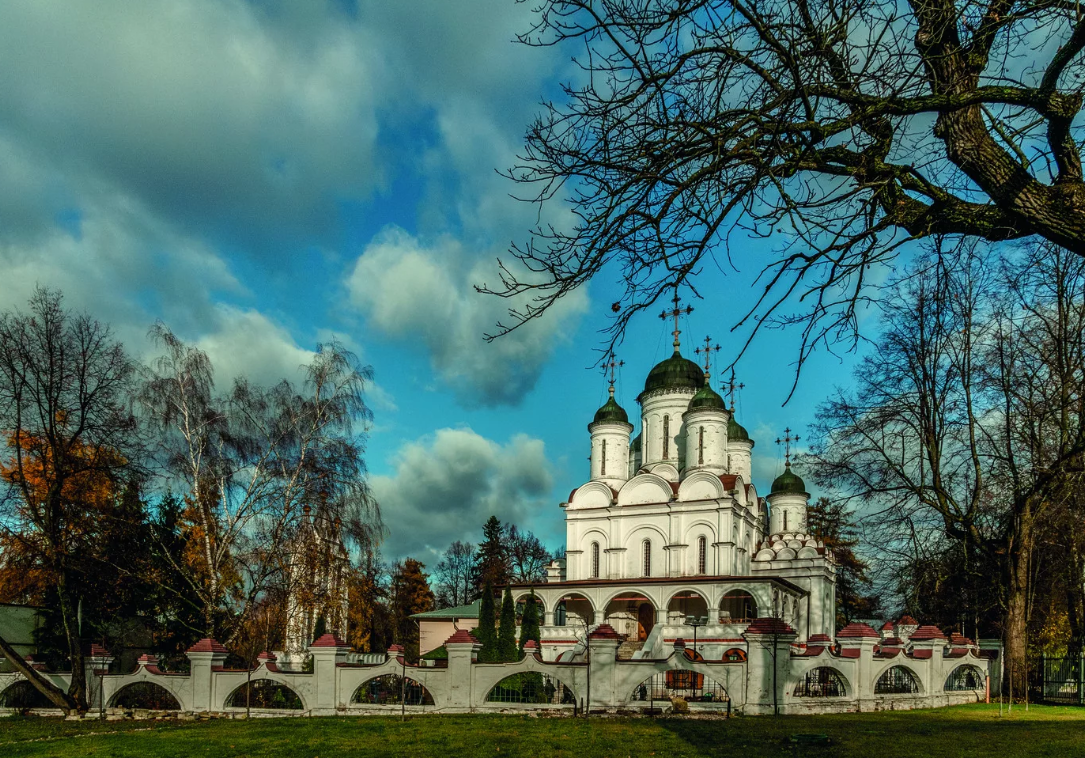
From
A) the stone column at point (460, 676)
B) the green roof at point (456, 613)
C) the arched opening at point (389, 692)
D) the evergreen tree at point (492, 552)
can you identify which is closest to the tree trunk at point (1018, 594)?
the stone column at point (460, 676)

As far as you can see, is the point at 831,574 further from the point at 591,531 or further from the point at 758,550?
the point at 591,531

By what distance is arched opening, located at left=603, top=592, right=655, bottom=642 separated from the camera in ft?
129

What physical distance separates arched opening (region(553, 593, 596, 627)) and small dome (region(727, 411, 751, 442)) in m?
13.3

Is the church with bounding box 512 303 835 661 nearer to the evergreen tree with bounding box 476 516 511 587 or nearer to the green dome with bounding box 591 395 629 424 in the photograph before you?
the green dome with bounding box 591 395 629 424

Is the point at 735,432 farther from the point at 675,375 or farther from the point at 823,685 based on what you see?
the point at 823,685

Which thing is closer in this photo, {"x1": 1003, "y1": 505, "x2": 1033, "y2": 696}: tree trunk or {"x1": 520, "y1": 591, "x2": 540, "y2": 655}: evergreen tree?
{"x1": 1003, "y1": 505, "x2": 1033, "y2": 696}: tree trunk

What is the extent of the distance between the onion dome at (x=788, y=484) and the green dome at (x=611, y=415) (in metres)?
10.0

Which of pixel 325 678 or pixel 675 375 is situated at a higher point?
pixel 675 375

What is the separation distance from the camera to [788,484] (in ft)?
160

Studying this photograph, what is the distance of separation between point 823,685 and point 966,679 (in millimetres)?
6487

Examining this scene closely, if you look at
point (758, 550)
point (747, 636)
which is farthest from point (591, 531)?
point (747, 636)

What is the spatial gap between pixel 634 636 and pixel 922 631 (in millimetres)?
20563

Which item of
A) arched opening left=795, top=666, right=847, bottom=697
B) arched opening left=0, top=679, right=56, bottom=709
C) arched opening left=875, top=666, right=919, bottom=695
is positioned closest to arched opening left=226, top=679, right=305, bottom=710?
arched opening left=0, top=679, right=56, bottom=709

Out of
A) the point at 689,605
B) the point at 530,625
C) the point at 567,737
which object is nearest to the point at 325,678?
the point at 567,737
